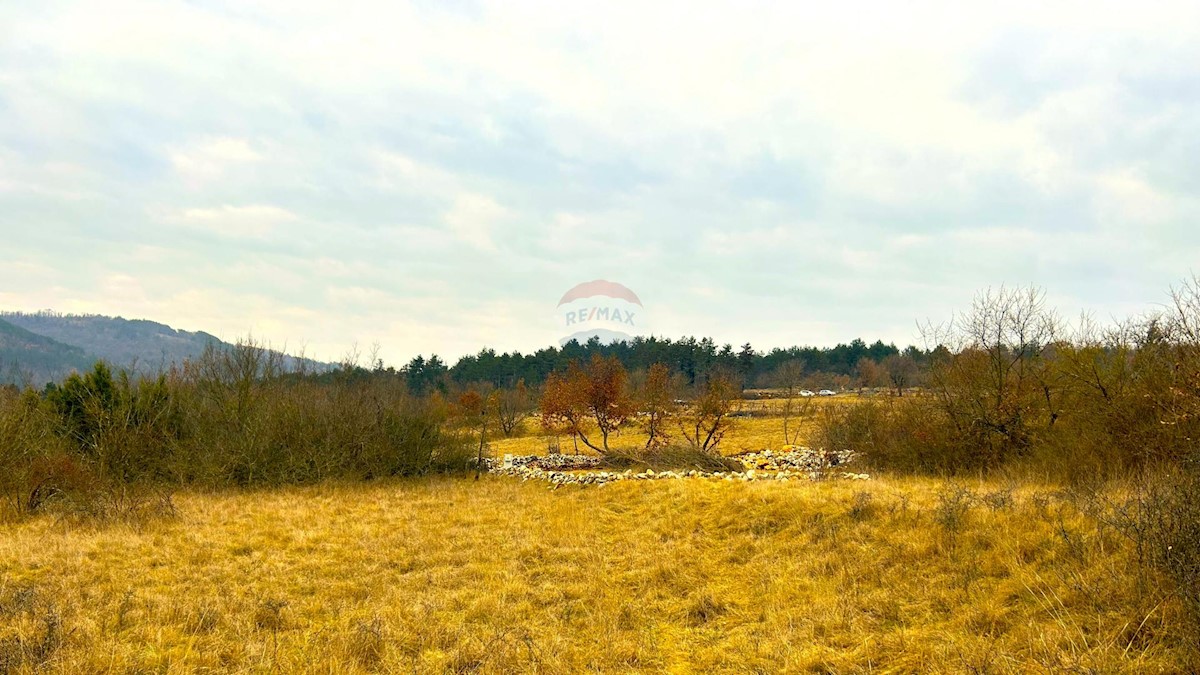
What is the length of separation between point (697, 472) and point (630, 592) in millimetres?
8659

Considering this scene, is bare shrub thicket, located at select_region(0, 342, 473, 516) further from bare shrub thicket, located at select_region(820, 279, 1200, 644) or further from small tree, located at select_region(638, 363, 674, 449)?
bare shrub thicket, located at select_region(820, 279, 1200, 644)

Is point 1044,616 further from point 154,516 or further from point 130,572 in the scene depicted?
point 154,516

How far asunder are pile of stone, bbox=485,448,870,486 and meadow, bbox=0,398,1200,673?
8.77 ft

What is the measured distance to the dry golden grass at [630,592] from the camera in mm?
5348

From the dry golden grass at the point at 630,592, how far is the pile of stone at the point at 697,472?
266 cm

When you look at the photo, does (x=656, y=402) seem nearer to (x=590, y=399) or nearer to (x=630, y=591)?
(x=590, y=399)

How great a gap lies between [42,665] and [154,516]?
8.46 meters

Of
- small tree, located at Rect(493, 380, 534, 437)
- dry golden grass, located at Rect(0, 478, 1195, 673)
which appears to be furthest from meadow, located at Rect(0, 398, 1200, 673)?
small tree, located at Rect(493, 380, 534, 437)

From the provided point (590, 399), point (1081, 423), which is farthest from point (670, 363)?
point (1081, 423)

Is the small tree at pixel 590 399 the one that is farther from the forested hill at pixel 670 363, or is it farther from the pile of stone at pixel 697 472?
the forested hill at pixel 670 363

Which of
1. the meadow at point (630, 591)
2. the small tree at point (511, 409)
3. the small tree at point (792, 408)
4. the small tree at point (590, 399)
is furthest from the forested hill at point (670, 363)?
the meadow at point (630, 591)

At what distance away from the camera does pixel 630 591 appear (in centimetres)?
792

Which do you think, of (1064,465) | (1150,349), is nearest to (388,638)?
(1064,465)

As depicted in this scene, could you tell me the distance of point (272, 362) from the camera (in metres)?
21.2
